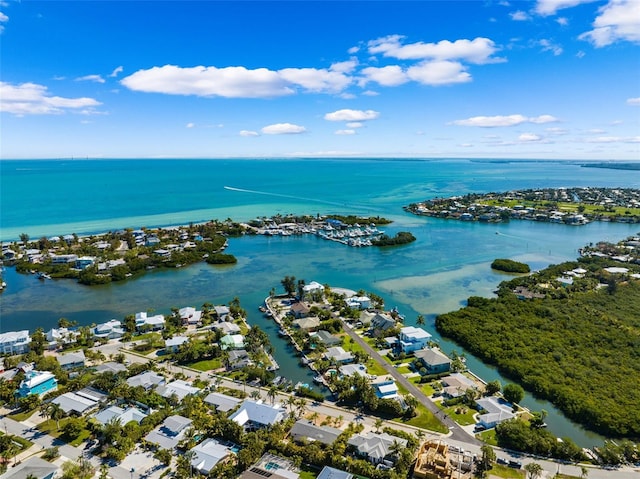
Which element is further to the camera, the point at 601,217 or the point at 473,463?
the point at 601,217

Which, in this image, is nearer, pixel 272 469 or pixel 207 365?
pixel 272 469

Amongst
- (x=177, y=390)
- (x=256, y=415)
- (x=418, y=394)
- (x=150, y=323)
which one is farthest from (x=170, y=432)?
(x=150, y=323)

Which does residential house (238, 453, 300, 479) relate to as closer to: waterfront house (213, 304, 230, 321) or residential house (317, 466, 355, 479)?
residential house (317, 466, 355, 479)

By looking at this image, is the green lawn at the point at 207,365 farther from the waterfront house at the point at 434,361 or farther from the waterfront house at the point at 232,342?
the waterfront house at the point at 434,361

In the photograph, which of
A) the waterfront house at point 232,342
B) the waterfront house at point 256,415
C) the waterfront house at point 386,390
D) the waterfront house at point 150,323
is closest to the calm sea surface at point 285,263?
the waterfront house at point 232,342

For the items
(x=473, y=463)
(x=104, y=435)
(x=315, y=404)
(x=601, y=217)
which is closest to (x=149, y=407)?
(x=104, y=435)

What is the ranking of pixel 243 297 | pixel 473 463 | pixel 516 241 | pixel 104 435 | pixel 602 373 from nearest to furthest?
pixel 473 463 < pixel 104 435 < pixel 602 373 < pixel 243 297 < pixel 516 241

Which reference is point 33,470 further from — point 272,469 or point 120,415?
point 272,469

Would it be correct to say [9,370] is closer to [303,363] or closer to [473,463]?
[303,363]
